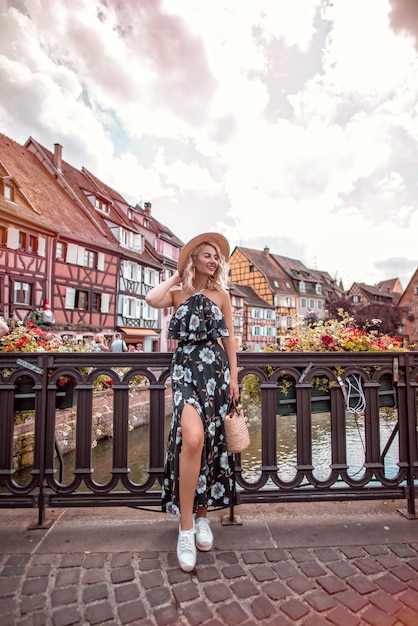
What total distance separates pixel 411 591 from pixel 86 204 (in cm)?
2440

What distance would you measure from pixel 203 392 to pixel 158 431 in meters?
0.58

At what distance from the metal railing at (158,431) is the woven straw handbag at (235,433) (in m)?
0.36

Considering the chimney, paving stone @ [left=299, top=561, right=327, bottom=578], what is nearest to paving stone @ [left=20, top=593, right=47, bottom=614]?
paving stone @ [left=299, top=561, right=327, bottom=578]

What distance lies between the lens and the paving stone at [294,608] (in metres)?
1.50

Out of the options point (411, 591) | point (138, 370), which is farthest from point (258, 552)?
point (138, 370)

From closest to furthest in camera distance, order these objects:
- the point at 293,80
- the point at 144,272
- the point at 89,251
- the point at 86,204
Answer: the point at 293,80 → the point at 89,251 → the point at 86,204 → the point at 144,272

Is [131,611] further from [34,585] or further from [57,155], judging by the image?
[57,155]

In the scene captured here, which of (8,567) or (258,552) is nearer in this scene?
(8,567)

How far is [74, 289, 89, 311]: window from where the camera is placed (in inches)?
779

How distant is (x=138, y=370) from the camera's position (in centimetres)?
243

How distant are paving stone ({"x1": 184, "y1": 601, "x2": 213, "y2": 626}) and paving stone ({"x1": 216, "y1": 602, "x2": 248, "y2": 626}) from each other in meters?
0.05

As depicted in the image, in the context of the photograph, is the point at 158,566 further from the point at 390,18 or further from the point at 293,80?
the point at 293,80

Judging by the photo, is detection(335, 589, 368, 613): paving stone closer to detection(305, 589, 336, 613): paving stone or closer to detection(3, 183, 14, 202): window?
detection(305, 589, 336, 613): paving stone

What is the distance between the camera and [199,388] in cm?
208
